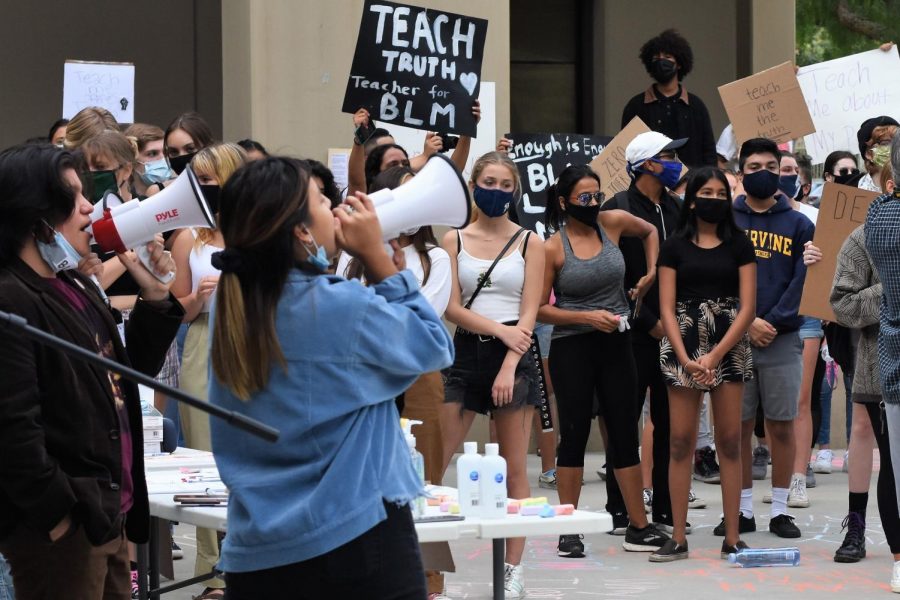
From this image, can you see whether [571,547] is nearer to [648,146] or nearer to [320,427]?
[648,146]

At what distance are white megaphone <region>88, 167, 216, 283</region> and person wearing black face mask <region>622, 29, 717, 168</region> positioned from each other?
20.9 feet

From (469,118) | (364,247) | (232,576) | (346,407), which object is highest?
(469,118)

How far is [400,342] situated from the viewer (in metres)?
3.39

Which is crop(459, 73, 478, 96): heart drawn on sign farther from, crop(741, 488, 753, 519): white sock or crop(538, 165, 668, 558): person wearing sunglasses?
crop(741, 488, 753, 519): white sock

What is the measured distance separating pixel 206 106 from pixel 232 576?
1135 centimetres

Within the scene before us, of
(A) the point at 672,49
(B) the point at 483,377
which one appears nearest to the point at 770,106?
(A) the point at 672,49

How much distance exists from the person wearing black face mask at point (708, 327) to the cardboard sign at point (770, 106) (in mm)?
2944

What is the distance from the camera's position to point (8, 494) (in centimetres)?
381

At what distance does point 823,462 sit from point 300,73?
4705mm

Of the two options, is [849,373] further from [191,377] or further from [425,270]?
[191,377]

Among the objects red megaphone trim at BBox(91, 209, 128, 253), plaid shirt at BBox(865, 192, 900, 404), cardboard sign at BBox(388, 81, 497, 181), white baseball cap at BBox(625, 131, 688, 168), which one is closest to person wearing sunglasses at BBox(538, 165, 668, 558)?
white baseball cap at BBox(625, 131, 688, 168)

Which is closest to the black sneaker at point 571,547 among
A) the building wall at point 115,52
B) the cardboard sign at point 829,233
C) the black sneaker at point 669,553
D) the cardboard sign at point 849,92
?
the black sneaker at point 669,553

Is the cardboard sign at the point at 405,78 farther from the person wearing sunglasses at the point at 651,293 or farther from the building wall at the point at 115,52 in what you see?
the building wall at the point at 115,52

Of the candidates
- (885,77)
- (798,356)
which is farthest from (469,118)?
(885,77)
